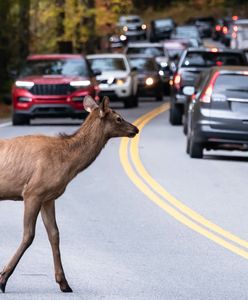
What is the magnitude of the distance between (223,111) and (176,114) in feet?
33.5

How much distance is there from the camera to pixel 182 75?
31188 millimetres

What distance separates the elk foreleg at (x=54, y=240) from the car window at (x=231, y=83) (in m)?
12.6

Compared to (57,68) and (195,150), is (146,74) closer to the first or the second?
(57,68)

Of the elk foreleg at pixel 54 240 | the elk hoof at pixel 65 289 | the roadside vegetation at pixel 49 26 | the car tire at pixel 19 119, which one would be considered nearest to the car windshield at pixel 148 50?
the roadside vegetation at pixel 49 26

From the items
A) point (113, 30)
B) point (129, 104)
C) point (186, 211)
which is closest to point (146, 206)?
point (186, 211)

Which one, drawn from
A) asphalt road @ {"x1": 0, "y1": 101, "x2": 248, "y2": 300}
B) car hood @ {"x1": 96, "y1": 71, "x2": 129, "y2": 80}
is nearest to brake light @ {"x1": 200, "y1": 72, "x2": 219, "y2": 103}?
asphalt road @ {"x1": 0, "y1": 101, "x2": 248, "y2": 300}

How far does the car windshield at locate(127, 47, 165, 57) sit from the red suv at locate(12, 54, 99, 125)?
2009 cm

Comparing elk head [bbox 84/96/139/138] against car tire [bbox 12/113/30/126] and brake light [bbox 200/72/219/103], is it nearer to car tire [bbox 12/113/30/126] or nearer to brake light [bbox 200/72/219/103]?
brake light [bbox 200/72/219/103]

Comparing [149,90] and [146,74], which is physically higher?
[146,74]

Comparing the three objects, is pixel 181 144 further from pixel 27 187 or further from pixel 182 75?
pixel 27 187

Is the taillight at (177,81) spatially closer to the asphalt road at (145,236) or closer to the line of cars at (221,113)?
the line of cars at (221,113)

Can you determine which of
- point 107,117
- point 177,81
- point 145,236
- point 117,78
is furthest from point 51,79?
point 107,117

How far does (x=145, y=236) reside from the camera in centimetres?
1248

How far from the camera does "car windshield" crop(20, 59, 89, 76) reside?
31500 mm
